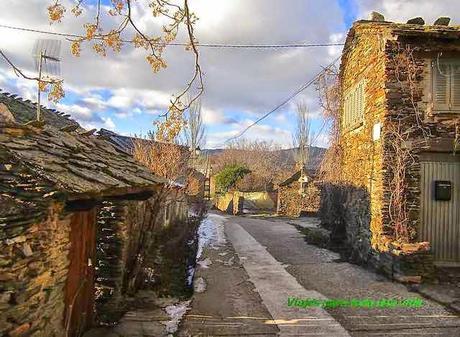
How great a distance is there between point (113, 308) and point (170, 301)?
111 cm

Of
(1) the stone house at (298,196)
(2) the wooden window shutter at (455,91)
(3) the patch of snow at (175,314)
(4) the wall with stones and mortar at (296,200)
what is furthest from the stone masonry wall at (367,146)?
(1) the stone house at (298,196)

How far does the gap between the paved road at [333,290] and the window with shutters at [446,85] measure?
4.07m

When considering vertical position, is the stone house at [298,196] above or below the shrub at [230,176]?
below

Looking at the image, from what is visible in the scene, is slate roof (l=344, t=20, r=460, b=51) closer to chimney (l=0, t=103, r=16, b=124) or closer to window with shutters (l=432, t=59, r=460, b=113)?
window with shutters (l=432, t=59, r=460, b=113)

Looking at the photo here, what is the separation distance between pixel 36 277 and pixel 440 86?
9033mm

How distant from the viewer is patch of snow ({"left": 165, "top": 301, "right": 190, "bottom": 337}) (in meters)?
6.44

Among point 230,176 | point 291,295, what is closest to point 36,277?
point 291,295

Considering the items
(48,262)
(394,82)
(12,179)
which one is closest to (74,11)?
(12,179)

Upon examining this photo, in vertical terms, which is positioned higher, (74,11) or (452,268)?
(74,11)

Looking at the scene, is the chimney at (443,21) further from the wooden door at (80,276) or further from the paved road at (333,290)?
the wooden door at (80,276)

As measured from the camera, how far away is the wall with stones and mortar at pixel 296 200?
2901 centimetres

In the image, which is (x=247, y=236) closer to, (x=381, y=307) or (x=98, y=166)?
(x=381, y=307)

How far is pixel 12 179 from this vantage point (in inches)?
145

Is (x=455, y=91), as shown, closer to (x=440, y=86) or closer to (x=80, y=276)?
(x=440, y=86)
